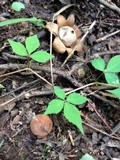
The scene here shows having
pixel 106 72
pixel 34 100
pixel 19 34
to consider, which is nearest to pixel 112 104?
pixel 106 72

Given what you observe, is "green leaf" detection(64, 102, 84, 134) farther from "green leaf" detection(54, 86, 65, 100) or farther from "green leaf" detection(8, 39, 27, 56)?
"green leaf" detection(8, 39, 27, 56)

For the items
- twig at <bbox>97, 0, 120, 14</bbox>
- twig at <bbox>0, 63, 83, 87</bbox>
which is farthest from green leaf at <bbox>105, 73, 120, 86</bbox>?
twig at <bbox>97, 0, 120, 14</bbox>

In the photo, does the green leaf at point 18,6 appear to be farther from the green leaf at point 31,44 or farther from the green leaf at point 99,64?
the green leaf at point 99,64

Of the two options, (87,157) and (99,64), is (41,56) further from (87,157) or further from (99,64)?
(87,157)

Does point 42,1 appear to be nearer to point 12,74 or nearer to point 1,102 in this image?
point 12,74

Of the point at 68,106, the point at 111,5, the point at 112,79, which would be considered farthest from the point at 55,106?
the point at 111,5

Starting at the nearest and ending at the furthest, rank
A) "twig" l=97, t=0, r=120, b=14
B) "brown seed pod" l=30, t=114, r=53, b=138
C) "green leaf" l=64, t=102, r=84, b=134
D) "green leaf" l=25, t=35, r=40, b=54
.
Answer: "green leaf" l=64, t=102, r=84, b=134 → "brown seed pod" l=30, t=114, r=53, b=138 → "green leaf" l=25, t=35, r=40, b=54 → "twig" l=97, t=0, r=120, b=14

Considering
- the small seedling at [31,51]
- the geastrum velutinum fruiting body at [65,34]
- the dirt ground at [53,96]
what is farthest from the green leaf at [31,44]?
the geastrum velutinum fruiting body at [65,34]
